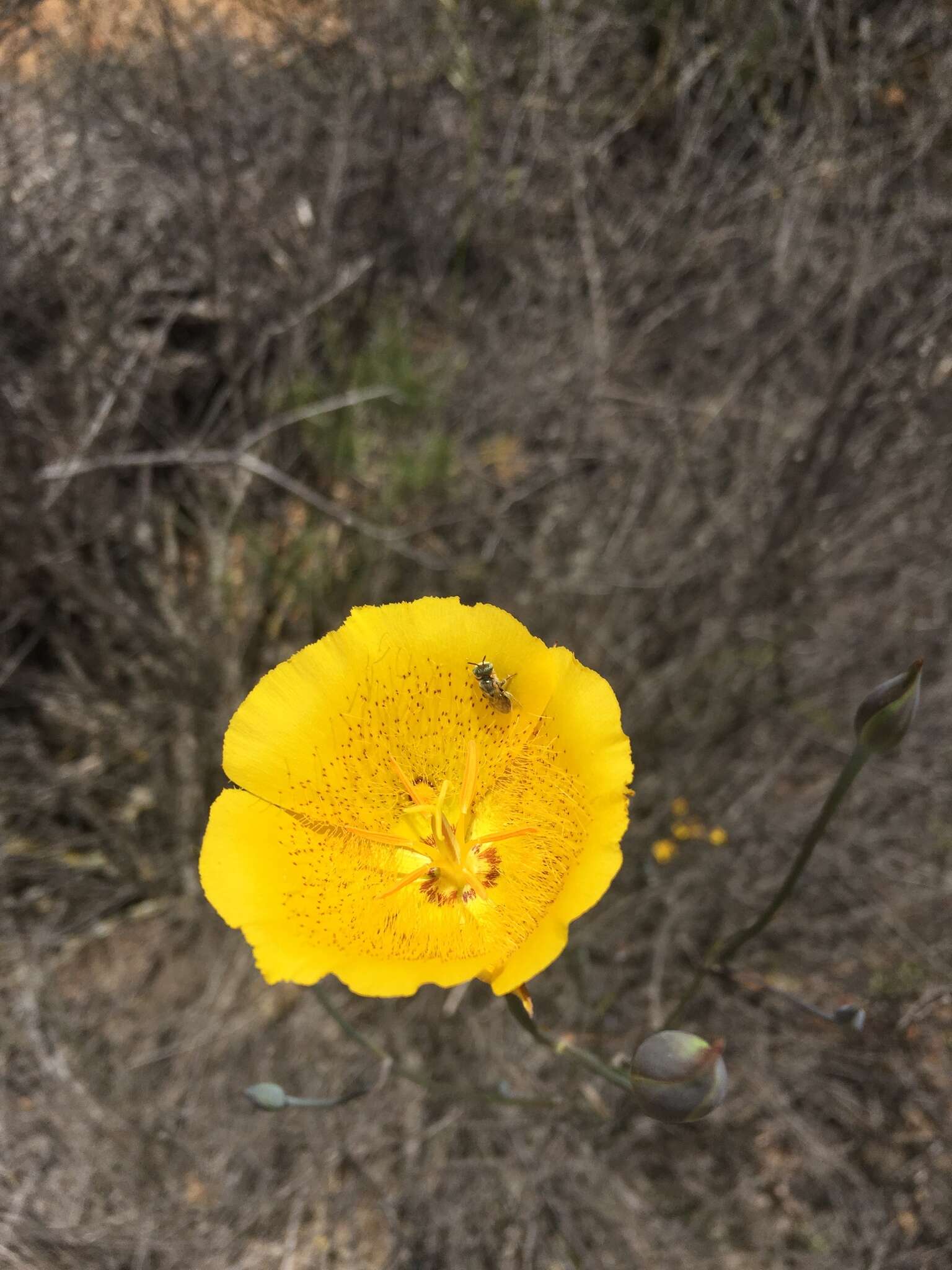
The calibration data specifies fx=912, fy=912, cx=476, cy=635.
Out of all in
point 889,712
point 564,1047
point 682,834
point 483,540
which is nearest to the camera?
point 889,712

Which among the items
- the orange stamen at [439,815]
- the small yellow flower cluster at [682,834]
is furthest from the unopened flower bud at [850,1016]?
the small yellow flower cluster at [682,834]

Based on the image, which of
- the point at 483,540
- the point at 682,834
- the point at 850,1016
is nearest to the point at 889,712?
the point at 850,1016

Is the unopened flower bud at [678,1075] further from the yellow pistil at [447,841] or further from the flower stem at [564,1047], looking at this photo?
the yellow pistil at [447,841]

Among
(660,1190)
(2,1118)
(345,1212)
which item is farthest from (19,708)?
(660,1190)

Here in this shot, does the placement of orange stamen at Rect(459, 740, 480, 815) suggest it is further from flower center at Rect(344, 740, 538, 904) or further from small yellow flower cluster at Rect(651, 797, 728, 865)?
small yellow flower cluster at Rect(651, 797, 728, 865)

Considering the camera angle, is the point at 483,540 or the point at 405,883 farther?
the point at 483,540

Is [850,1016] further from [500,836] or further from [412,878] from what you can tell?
[412,878]

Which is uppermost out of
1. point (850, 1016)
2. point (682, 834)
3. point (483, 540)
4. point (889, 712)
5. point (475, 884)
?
point (889, 712)
